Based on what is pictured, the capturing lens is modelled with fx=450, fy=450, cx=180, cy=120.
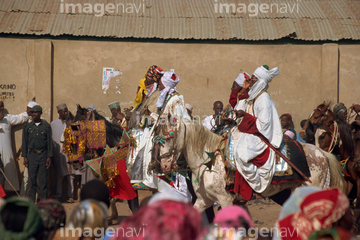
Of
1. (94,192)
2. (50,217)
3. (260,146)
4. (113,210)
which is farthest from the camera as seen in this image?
(113,210)

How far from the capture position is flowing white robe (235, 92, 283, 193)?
641 centimetres

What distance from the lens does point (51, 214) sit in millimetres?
3484

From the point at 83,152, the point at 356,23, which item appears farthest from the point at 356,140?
the point at 356,23

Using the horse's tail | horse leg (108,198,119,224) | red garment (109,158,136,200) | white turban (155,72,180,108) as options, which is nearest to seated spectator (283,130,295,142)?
the horse's tail

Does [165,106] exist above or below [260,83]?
below

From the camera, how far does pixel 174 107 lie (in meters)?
7.57

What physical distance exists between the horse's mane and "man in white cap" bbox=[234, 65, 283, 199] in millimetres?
423

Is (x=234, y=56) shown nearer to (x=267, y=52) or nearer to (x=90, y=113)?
(x=267, y=52)

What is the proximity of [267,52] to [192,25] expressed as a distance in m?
2.18

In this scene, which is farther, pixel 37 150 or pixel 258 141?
pixel 37 150

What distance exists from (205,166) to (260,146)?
2.82 ft

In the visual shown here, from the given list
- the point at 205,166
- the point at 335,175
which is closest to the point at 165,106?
the point at 205,166

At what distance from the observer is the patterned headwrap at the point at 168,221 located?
104 inches

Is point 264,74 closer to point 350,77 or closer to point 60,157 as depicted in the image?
point 350,77
